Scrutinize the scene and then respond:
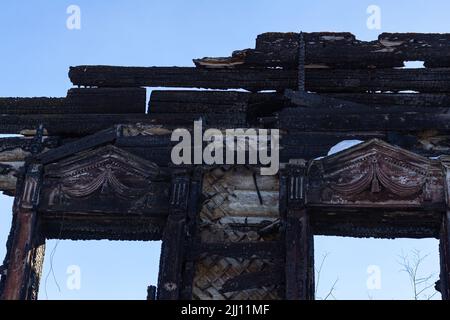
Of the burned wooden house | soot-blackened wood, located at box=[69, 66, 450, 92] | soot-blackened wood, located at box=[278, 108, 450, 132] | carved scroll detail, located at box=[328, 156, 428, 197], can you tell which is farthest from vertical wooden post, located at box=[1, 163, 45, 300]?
carved scroll detail, located at box=[328, 156, 428, 197]

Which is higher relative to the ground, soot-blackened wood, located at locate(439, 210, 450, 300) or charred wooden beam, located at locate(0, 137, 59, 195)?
charred wooden beam, located at locate(0, 137, 59, 195)

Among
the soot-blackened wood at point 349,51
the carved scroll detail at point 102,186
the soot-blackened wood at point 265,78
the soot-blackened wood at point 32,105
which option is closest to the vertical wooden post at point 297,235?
the carved scroll detail at point 102,186

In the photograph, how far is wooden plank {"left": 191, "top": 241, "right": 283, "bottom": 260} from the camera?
388 inches

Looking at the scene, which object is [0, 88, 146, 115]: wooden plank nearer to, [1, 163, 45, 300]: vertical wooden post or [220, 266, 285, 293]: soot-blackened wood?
[1, 163, 45, 300]: vertical wooden post

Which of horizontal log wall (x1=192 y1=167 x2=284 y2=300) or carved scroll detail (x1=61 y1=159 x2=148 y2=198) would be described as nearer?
horizontal log wall (x1=192 y1=167 x2=284 y2=300)

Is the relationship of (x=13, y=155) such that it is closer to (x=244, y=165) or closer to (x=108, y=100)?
(x=108, y=100)

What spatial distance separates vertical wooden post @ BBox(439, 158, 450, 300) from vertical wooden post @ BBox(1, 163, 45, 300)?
4.29 meters

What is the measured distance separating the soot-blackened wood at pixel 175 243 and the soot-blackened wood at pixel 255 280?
0.52 m

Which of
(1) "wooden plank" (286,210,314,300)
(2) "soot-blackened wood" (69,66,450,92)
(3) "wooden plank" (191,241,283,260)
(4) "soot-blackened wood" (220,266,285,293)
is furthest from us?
(2) "soot-blackened wood" (69,66,450,92)

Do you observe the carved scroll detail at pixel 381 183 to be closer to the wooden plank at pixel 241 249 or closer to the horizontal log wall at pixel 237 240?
the horizontal log wall at pixel 237 240

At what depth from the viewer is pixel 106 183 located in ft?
34.3

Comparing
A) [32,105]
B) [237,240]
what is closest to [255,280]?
[237,240]

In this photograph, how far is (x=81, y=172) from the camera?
10.6 m
